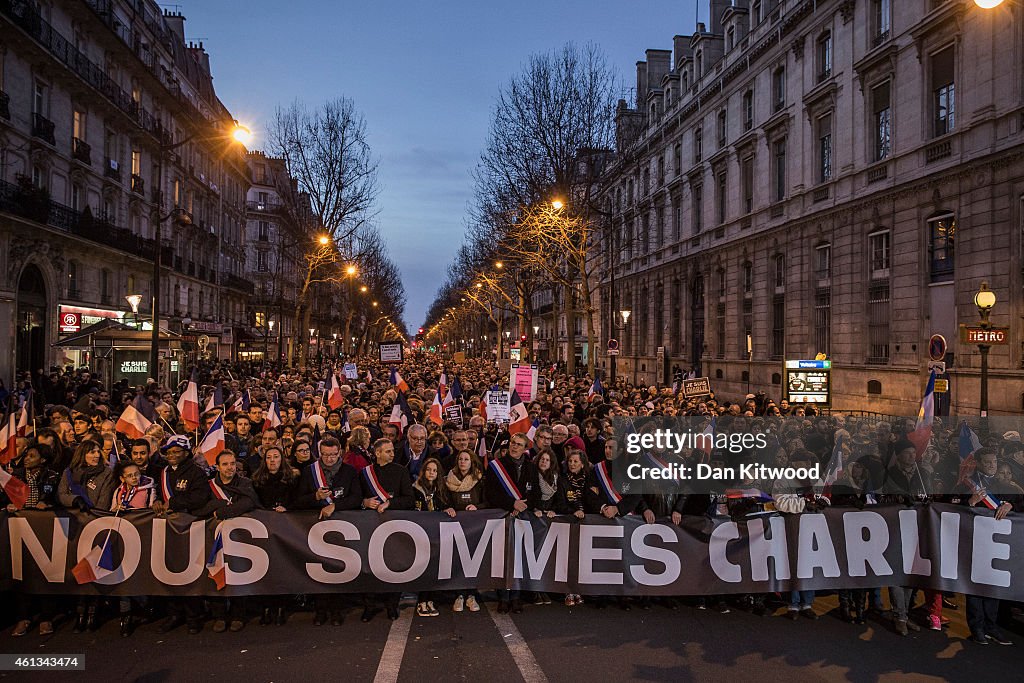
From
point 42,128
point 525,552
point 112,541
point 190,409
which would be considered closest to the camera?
point 112,541

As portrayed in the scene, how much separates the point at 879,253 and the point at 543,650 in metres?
24.0

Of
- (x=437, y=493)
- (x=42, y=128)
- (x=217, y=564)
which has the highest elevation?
(x=42, y=128)

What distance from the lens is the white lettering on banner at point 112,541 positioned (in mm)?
7199

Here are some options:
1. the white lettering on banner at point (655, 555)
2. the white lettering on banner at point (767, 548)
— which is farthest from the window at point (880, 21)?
the white lettering on banner at point (655, 555)

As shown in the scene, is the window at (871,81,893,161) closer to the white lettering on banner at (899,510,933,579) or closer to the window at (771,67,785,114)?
the window at (771,67,785,114)

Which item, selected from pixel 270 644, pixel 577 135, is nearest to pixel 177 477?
pixel 270 644

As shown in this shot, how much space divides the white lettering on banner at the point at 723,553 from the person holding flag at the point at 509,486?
1.87 meters

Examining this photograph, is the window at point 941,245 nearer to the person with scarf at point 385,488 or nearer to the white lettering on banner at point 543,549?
the white lettering on banner at point 543,549

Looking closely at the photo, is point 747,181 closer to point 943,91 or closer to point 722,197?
point 722,197

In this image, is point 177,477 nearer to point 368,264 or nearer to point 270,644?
point 270,644

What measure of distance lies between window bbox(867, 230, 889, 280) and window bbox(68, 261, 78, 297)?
30.7 metres

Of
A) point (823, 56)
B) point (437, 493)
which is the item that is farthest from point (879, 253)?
point (437, 493)

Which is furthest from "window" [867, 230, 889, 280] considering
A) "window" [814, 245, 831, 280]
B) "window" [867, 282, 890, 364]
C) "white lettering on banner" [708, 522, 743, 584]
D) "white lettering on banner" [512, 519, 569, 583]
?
"white lettering on banner" [512, 519, 569, 583]

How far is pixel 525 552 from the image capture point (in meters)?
7.69
